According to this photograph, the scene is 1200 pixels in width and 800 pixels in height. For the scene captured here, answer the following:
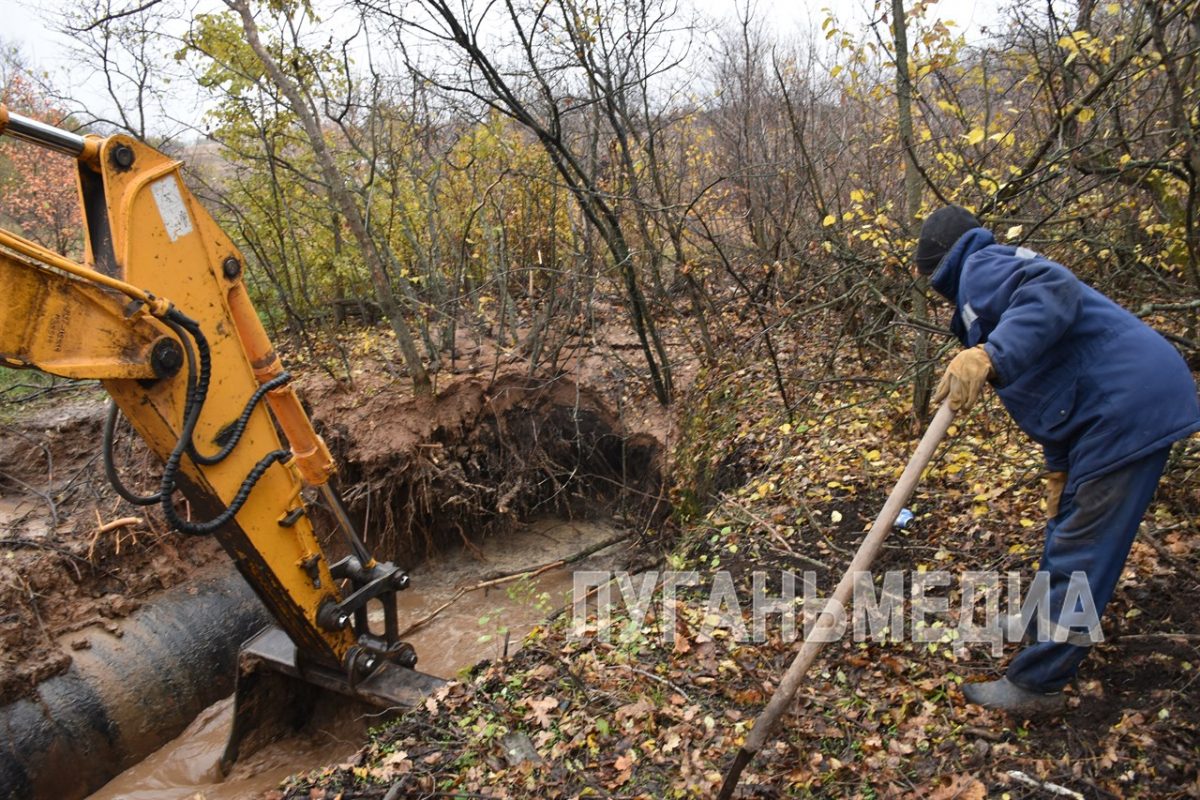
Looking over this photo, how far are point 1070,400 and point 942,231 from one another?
87 centimetres

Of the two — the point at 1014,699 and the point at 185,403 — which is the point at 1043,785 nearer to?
the point at 1014,699

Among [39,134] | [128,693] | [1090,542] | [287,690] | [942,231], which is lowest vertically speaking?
[287,690]

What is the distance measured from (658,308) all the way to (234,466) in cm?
622

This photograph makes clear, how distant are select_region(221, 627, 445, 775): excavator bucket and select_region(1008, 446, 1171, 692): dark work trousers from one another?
10.2ft

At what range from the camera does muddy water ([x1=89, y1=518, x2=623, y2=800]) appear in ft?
15.2

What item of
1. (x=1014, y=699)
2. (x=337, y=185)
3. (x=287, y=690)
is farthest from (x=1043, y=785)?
(x=337, y=185)

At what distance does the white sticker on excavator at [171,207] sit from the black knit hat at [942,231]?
336cm

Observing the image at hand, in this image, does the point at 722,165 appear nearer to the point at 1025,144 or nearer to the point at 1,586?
the point at 1025,144

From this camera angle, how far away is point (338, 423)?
24.5 feet

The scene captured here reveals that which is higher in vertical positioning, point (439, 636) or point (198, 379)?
point (198, 379)

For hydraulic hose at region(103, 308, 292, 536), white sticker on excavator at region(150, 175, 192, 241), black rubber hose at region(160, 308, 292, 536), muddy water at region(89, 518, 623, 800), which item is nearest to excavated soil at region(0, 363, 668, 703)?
muddy water at region(89, 518, 623, 800)

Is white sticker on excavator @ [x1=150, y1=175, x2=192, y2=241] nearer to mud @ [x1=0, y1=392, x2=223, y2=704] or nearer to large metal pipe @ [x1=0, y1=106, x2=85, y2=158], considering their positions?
large metal pipe @ [x1=0, y1=106, x2=85, y2=158]

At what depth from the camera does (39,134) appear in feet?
9.69

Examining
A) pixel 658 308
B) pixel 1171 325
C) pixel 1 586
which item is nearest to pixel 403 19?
pixel 658 308
